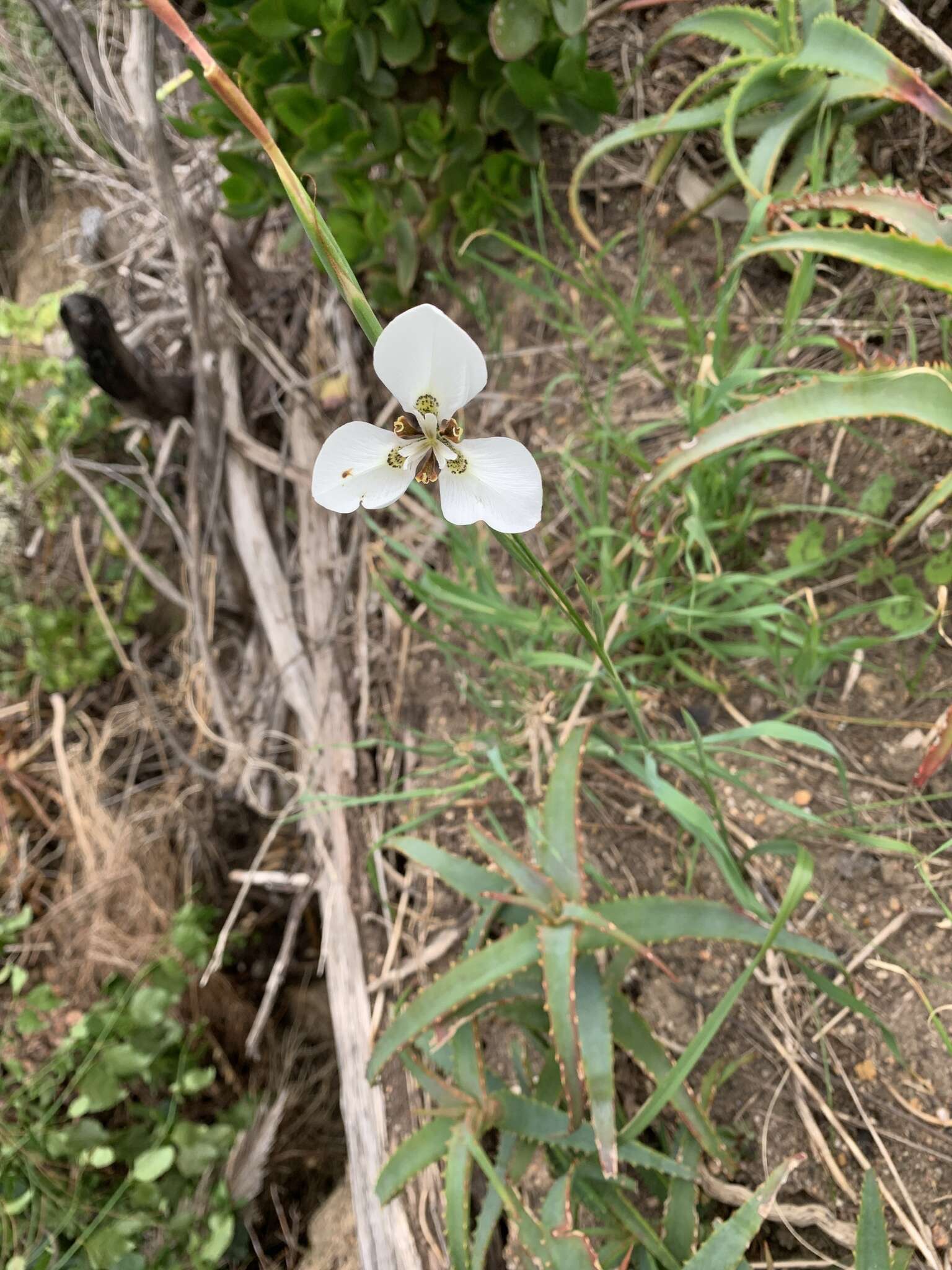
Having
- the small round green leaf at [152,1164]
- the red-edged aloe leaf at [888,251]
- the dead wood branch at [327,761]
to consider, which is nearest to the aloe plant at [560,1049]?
the dead wood branch at [327,761]

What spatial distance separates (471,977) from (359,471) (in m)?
0.61

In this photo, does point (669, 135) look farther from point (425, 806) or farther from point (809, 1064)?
point (809, 1064)

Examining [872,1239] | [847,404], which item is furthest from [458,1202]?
[847,404]

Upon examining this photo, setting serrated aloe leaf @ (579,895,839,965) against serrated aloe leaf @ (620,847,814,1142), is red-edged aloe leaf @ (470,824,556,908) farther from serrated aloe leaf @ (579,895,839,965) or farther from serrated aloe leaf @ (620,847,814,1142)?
serrated aloe leaf @ (620,847,814,1142)

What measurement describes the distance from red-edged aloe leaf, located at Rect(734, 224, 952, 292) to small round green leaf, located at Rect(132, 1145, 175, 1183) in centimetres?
178

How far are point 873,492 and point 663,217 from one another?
67 cm

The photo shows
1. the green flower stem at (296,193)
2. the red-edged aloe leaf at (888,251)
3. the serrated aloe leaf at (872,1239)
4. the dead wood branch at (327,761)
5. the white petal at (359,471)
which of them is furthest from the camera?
the dead wood branch at (327,761)

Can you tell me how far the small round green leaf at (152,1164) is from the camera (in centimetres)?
147

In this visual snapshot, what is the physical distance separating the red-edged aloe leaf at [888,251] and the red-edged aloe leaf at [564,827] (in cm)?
62

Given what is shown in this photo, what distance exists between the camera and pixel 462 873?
1.04 m

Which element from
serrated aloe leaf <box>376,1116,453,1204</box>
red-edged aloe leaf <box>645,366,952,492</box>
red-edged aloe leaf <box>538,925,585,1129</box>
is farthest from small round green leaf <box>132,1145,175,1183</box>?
red-edged aloe leaf <box>645,366,952,492</box>

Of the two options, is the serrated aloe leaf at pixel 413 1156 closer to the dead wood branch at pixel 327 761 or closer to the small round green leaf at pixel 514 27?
the dead wood branch at pixel 327 761

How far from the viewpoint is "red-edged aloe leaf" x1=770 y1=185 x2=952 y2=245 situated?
89cm

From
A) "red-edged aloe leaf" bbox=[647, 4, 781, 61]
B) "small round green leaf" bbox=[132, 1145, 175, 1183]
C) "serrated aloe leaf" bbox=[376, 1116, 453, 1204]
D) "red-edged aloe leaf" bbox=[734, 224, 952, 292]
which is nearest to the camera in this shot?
"red-edged aloe leaf" bbox=[734, 224, 952, 292]
